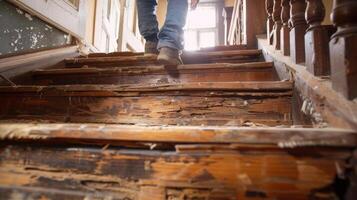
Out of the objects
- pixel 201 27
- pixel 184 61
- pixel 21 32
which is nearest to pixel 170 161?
pixel 184 61

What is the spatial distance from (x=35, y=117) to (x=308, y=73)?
896 mm

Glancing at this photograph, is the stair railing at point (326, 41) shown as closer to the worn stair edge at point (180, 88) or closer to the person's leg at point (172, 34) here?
the worn stair edge at point (180, 88)

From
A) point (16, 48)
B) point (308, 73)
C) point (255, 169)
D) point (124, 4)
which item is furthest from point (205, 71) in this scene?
point (124, 4)

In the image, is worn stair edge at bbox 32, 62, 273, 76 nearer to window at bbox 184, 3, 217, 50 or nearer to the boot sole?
the boot sole

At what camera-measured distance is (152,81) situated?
49.6 inches

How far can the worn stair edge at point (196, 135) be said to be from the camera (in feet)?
1.45

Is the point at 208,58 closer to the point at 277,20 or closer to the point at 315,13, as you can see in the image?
the point at 277,20

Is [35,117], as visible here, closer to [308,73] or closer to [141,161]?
[141,161]

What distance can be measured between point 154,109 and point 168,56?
0.39 meters

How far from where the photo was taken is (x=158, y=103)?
93 cm

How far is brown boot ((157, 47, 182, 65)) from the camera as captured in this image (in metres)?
1.23

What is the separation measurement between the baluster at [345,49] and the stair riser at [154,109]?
0.92ft

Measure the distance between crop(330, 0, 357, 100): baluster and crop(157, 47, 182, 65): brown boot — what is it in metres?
0.73

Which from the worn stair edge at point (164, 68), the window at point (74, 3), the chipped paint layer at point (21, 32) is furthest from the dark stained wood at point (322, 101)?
the window at point (74, 3)
